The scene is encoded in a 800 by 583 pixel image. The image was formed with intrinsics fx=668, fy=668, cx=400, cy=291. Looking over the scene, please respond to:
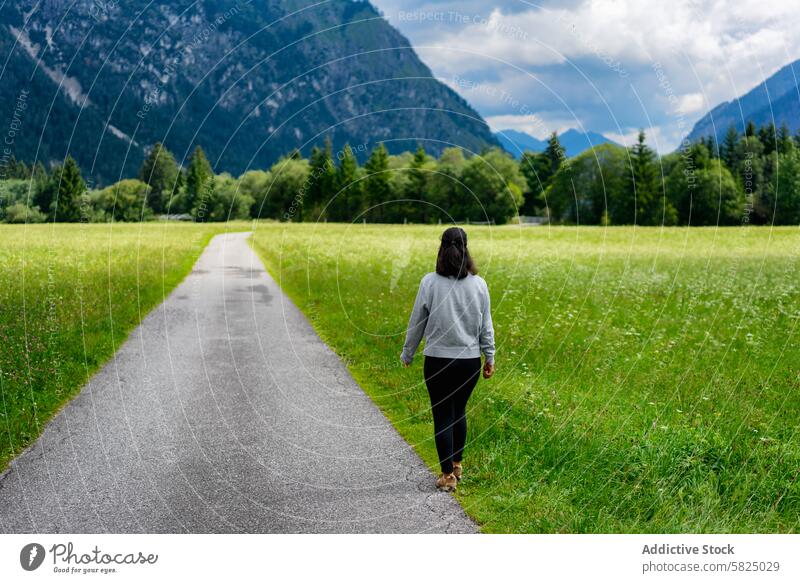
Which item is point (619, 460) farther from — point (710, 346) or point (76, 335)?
point (76, 335)

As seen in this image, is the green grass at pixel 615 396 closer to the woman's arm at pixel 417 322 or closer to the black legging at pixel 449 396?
the black legging at pixel 449 396

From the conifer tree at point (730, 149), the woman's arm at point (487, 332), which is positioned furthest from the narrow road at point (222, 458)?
the conifer tree at point (730, 149)

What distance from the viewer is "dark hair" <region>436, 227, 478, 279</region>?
19.0ft

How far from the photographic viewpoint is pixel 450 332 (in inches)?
233

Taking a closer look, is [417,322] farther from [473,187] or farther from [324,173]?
[324,173]

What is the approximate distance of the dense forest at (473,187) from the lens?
14711mm

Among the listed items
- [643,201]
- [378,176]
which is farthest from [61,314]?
[643,201]

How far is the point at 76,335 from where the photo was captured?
12.6 m

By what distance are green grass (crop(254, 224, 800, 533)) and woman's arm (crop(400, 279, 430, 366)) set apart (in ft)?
4.49

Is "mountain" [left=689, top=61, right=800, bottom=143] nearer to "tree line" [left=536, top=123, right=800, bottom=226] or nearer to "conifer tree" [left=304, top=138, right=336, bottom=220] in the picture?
"conifer tree" [left=304, top=138, right=336, bottom=220]

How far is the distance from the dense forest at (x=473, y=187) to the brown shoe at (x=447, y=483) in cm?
443

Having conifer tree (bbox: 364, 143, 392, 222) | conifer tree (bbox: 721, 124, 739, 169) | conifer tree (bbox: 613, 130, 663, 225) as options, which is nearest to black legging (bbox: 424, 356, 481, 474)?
conifer tree (bbox: 364, 143, 392, 222)

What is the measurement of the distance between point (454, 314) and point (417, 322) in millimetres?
433
